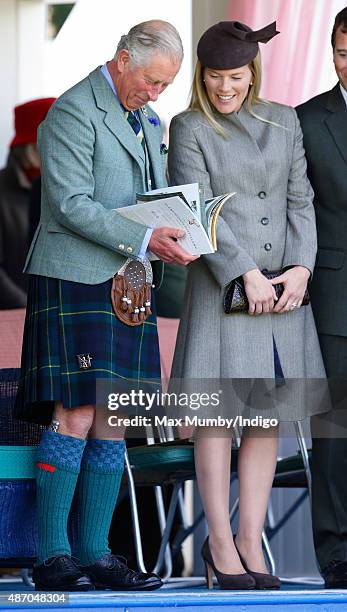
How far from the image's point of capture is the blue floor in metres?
3.05

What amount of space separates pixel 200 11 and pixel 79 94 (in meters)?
1.39

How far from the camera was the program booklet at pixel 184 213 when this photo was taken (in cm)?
319

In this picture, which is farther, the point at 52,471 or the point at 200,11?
the point at 200,11

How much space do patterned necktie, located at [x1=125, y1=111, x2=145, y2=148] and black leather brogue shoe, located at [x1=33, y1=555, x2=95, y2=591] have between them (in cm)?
109

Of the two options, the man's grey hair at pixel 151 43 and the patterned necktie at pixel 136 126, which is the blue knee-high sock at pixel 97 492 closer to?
the patterned necktie at pixel 136 126

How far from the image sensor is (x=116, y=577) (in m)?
3.24

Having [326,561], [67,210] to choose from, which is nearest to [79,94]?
[67,210]

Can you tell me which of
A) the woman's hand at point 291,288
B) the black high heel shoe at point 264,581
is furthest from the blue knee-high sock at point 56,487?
the woman's hand at point 291,288

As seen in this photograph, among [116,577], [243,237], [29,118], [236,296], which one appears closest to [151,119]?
[243,237]

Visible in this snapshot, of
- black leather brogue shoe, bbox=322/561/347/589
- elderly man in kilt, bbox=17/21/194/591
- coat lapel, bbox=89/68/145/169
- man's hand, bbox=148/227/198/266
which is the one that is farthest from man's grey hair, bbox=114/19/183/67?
black leather brogue shoe, bbox=322/561/347/589

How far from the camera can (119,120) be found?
11.0ft

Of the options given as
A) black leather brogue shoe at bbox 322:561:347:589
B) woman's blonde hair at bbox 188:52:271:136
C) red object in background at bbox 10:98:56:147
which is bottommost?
black leather brogue shoe at bbox 322:561:347:589

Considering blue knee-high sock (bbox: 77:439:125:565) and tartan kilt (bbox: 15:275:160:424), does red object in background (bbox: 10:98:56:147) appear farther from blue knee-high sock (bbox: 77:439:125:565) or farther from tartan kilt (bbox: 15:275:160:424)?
blue knee-high sock (bbox: 77:439:125:565)

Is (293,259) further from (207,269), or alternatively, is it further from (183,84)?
(183,84)
